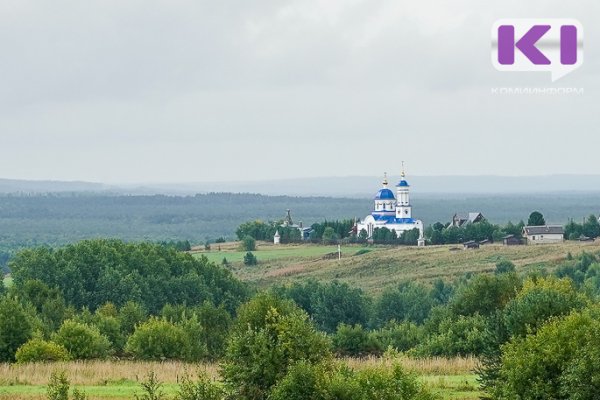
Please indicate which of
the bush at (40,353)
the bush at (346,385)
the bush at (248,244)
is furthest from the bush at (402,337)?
the bush at (248,244)

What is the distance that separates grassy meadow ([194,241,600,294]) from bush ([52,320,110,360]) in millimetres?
75811

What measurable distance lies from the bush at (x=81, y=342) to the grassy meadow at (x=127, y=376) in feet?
7.54

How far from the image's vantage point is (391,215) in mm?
167625

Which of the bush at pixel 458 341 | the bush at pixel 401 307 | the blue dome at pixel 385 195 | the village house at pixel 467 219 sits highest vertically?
the blue dome at pixel 385 195

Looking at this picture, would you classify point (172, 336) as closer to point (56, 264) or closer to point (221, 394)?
point (221, 394)

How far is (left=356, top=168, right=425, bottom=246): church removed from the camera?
165 metres

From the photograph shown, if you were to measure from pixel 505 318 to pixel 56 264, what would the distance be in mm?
63429

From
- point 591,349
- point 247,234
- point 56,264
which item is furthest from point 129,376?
point 247,234

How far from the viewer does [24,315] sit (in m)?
49.0

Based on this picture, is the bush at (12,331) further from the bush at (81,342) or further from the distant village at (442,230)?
the distant village at (442,230)

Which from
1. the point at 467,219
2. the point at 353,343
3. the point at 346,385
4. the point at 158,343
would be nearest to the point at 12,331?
the point at 158,343

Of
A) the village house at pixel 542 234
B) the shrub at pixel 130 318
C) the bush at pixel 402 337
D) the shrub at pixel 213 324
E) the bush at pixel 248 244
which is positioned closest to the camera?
the shrub at pixel 213 324

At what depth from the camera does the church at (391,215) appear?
164625 mm

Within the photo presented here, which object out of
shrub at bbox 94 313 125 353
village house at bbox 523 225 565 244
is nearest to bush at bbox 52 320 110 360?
shrub at bbox 94 313 125 353
